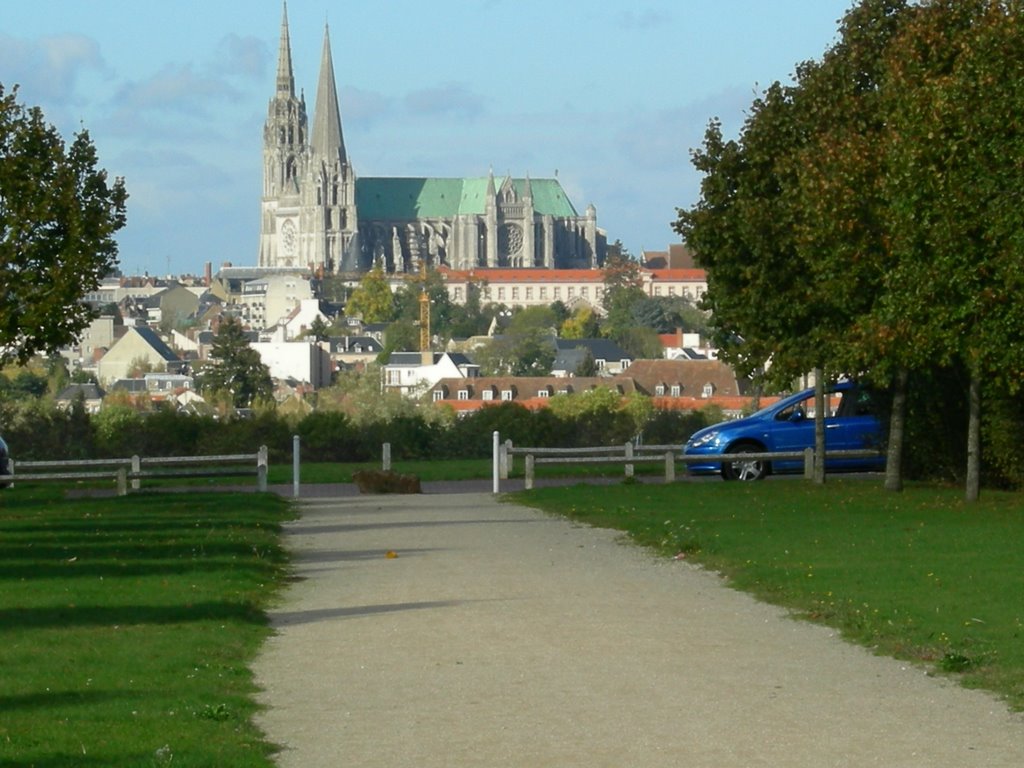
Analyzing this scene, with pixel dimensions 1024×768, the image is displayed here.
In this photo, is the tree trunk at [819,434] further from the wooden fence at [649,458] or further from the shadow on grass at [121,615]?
the shadow on grass at [121,615]

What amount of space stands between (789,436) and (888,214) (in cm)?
913

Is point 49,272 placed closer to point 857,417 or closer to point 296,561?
point 296,561

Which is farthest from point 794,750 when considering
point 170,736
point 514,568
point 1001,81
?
point 1001,81

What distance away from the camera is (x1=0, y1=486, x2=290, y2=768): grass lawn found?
8.73 meters

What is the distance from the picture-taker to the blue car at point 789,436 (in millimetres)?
31797

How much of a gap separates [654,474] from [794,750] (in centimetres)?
2638

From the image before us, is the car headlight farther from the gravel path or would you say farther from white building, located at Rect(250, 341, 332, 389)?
white building, located at Rect(250, 341, 332, 389)

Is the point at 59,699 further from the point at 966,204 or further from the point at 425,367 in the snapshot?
the point at 425,367

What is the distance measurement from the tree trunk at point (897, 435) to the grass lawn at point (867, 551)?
22cm

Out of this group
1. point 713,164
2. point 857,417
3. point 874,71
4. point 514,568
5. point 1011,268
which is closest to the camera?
point 514,568

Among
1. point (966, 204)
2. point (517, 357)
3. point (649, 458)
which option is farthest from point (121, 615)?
point (517, 357)

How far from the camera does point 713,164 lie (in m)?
29.6

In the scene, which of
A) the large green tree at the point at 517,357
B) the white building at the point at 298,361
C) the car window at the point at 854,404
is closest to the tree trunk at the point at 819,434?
the car window at the point at 854,404

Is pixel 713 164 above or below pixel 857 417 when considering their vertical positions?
above
